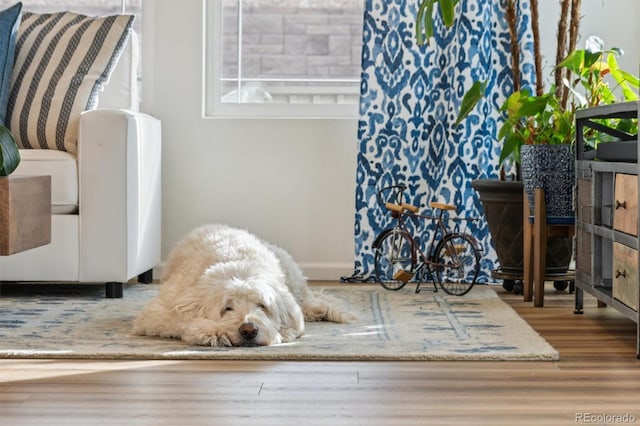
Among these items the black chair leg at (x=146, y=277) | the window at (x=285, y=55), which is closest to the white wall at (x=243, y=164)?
the window at (x=285, y=55)

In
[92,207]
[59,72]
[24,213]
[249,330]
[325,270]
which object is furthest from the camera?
[325,270]

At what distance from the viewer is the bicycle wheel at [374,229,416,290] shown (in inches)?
146

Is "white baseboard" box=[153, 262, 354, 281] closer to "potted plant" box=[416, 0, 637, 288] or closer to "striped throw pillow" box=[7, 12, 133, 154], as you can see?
"potted plant" box=[416, 0, 637, 288]

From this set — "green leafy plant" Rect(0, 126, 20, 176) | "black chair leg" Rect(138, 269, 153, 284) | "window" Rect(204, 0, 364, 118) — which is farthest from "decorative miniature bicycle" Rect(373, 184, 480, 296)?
"green leafy plant" Rect(0, 126, 20, 176)

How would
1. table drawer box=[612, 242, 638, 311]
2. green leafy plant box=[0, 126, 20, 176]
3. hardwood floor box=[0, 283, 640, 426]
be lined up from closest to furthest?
hardwood floor box=[0, 283, 640, 426]
table drawer box=[612, 242, 638, 311]
green leafy plant box=[0, 126, 20, 176]

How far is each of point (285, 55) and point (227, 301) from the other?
202 cm

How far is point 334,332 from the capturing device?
2.80 m

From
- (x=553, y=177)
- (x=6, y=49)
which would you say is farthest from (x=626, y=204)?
(x=6, y=49)

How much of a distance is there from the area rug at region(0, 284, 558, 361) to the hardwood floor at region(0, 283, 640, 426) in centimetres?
6

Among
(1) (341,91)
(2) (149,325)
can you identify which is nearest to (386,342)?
(2) (149,325)

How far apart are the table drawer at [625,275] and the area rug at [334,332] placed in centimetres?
26

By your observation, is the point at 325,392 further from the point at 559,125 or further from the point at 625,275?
the point at 559,125

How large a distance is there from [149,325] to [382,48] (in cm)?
184

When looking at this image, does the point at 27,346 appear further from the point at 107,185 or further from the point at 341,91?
the point at 341,91
